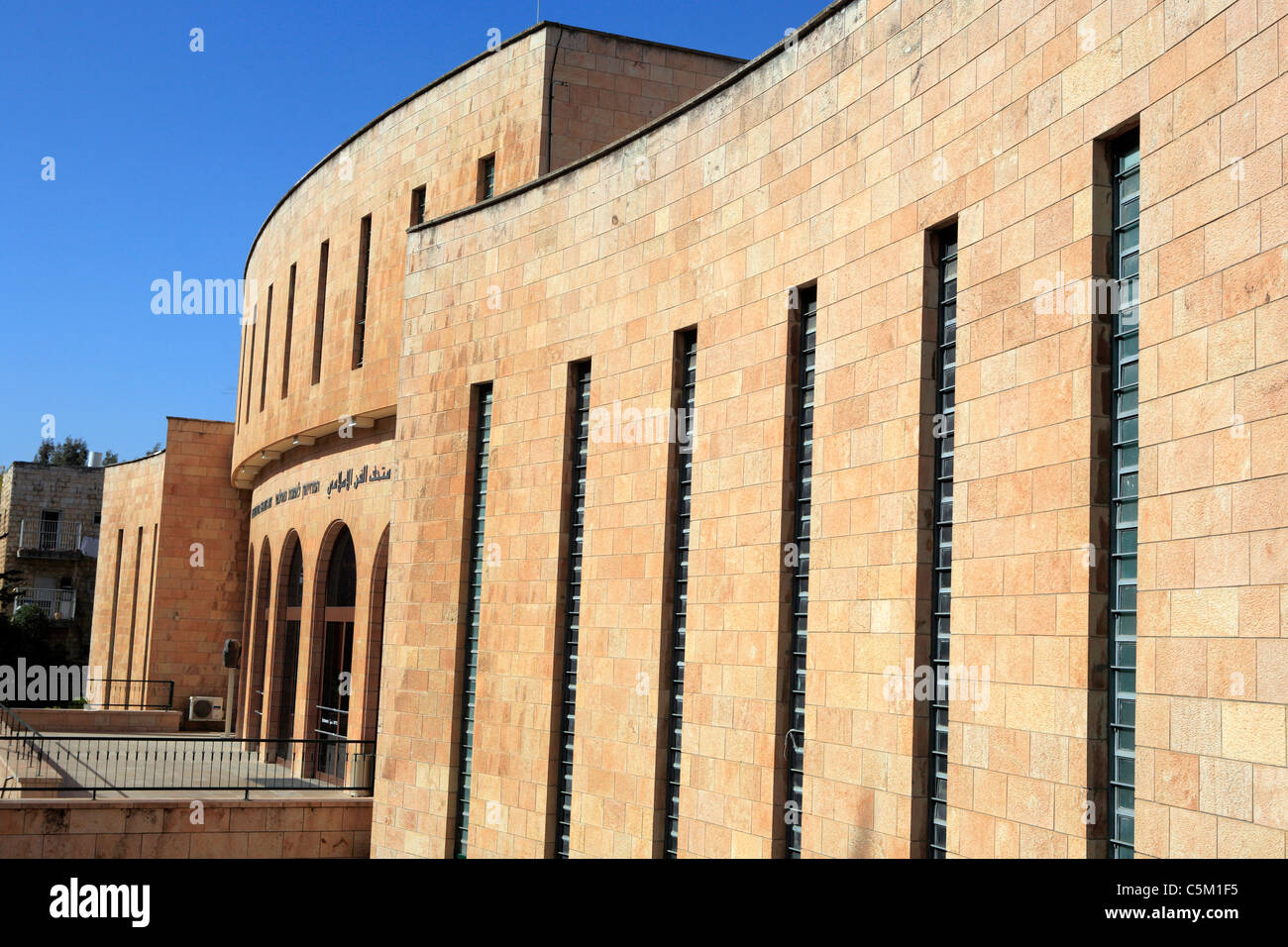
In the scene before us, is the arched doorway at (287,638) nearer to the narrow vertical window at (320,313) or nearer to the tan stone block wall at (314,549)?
the tan stone block wall at (314,549)

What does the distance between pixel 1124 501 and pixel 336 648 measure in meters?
19.8

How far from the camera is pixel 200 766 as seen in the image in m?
24.7

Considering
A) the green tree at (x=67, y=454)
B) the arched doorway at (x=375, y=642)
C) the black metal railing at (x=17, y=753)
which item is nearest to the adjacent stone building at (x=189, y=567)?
the black metal railing at (x=17, y=753)

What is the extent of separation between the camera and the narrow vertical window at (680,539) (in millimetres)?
13461

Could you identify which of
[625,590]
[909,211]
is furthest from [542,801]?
[909,211]

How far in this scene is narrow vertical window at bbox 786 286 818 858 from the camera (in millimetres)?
11727

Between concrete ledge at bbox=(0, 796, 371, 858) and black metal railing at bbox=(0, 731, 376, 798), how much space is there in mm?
340

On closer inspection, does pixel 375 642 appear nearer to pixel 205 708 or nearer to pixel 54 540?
pixel 205 708

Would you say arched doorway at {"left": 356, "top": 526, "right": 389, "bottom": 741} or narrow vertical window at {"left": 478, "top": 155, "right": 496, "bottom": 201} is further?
arched doorway at {"left": 356, "top": 526, "right": 389, "bottom": 741}

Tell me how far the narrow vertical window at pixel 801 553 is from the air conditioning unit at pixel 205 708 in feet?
90.5

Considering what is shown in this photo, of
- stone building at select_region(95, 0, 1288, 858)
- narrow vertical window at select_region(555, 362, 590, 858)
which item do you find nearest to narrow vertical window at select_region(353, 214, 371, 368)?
stone building at select_region(95, 0, 1288, 858)

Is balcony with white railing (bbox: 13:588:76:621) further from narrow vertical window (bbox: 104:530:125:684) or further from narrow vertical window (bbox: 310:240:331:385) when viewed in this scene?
narrow vertical window (bbox: 310:240:331:385)

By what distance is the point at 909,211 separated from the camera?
424 inches

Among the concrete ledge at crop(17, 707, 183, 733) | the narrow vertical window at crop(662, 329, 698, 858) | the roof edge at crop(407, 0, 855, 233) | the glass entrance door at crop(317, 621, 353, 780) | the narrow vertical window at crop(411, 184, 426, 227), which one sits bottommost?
the concrete ledge at crop(17, 707, 183, 733)
